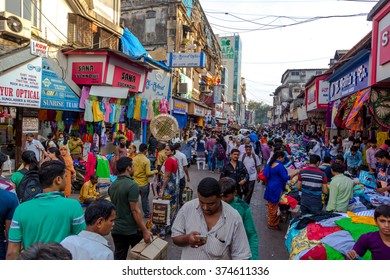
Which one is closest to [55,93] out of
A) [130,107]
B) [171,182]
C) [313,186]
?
[130,107]

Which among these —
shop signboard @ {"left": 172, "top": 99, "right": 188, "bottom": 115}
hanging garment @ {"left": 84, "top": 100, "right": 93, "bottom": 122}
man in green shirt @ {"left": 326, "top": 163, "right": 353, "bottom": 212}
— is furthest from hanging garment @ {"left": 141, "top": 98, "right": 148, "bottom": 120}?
man in green shirt @ {"left": 326, "top": 163, "right": 353, "bottom": 212}

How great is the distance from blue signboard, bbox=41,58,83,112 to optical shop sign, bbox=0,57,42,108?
0.25 metres

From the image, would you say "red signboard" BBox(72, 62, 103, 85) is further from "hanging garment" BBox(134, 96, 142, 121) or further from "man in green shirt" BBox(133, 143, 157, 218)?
"man in green shirt" BBox(133, 143, 157, 218)

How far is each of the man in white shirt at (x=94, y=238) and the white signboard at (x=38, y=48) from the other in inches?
340

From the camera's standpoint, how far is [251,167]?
7.16m

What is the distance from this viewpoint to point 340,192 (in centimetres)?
546

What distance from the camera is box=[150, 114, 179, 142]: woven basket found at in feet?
31.8

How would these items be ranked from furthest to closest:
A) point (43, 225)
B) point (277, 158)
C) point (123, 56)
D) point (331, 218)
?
point (123, 56)
point (277, 158)
point (331, 218)
point (43, 225)

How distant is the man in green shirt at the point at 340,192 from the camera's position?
5441 mm

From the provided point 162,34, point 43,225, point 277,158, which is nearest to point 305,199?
point 277,158

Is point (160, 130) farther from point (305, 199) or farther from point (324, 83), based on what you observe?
point (324, 83)

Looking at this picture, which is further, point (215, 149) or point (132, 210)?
point (215, 149)

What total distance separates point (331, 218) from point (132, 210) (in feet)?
10.1

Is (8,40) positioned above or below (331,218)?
above
